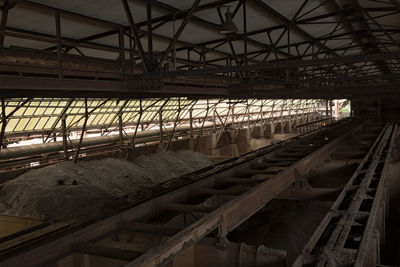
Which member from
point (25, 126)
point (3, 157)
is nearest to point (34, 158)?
point (3, 157)

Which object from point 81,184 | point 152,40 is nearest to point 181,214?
point 152,40

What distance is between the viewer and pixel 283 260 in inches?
135

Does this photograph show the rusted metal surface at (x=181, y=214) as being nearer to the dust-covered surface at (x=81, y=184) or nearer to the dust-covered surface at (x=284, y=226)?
the dust-covered surface at (x=81, y=184)

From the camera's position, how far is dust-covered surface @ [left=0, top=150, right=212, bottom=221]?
370 inches

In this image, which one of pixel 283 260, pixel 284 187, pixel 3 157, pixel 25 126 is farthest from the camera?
pixel 25 126

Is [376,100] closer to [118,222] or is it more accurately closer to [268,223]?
[268,223]

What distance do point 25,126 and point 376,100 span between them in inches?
798

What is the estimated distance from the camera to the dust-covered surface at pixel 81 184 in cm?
941

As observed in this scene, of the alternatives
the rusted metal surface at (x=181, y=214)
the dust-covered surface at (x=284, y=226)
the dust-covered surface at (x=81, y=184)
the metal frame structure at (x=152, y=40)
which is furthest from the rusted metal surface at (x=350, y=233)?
the metal frame structure at (x=152, y=40)

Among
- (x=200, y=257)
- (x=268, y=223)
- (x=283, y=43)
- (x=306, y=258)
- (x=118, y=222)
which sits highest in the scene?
(x=283, y=43)

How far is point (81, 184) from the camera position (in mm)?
11922

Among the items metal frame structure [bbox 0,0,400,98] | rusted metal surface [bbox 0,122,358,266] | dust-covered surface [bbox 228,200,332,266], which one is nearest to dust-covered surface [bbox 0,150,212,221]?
rusted metal surface [bbox 0,122,358,266]

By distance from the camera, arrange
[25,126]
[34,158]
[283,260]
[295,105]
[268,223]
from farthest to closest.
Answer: [295,105], [25,126], [34,158], [268,223], [283,260]

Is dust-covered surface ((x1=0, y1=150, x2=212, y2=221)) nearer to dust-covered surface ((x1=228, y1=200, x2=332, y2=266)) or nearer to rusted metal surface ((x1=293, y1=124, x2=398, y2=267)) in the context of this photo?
dust-covered surface ((x1=228, y1=200, x2=332, y2=266))
